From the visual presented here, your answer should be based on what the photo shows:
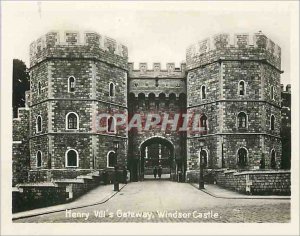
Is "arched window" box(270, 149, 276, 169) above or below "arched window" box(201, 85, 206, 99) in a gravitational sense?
below

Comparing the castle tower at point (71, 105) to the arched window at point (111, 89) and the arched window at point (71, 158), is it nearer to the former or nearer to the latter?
the arched window at point (71, 158)

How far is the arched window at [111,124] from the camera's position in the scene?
16386 mm

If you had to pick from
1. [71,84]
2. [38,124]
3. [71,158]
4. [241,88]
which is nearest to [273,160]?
[241,88]

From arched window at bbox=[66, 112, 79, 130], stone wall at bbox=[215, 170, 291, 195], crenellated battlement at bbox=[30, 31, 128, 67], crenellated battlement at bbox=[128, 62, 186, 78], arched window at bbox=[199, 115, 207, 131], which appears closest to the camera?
stone wall at bbox=[215, 170, 291, 195]

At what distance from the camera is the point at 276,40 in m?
12.6

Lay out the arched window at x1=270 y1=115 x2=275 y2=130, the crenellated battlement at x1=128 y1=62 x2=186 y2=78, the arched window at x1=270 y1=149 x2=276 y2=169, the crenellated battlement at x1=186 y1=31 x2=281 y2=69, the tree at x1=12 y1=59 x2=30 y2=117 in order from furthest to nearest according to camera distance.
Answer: the crenellated battlement at x1=128 y1=62 x2=186 y2=78
the arched window at x1=270 y1=115 x2=275 y2=130
the arched window at x1=270 y1=149 x2=276 y2=169
the crenellated battlement at x1=186 y1=31 x2=281 y2=69
the tree at x1=12 y1=59 x2=30 y2=117

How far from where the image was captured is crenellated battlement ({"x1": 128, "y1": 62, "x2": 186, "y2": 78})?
60.6 ft

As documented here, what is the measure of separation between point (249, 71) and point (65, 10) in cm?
708

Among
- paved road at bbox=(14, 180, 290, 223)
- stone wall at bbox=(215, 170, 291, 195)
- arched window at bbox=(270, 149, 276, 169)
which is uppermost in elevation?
arched window at bbox=(270, 149, 276, 169)

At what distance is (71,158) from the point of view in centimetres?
1648

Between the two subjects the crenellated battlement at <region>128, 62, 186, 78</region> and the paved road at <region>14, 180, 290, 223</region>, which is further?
the crenellated battlement at <region>128, 62, 186, 78</region>

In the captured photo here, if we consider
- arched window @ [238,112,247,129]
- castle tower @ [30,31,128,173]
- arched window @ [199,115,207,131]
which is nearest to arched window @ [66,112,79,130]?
castle tower @ [30,31,128,173]

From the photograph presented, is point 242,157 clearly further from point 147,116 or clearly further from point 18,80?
point 18,80

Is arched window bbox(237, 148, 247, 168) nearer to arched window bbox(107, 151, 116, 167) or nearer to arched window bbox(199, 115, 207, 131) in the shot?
arched window bbox(199, 115, 207, 131)
